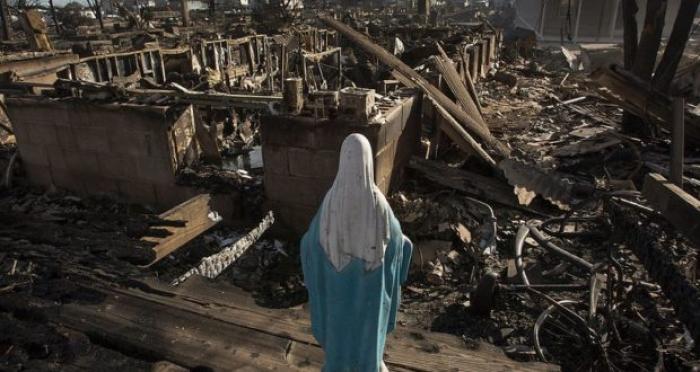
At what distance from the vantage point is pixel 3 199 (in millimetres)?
7938

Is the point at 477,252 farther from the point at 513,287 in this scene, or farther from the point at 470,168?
the point at 470,168

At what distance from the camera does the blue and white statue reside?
224cm

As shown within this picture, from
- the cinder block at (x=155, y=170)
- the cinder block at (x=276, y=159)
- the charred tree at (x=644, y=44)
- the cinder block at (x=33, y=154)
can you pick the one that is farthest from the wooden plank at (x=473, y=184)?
the cinder block at (x=33, y=154)

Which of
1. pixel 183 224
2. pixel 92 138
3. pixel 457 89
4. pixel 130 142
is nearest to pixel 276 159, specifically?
pixel 183 224

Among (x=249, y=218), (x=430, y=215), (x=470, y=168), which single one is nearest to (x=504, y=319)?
(x=430, y=215)

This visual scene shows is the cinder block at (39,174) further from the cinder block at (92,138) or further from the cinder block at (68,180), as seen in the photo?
the cinder block at (92,138)

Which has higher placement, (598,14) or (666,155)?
(598,14)

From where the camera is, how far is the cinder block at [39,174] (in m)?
7.95

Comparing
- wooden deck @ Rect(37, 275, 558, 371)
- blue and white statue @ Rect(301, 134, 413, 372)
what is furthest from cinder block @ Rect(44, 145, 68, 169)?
blue and white statue @ Rect(301, 134, 413, 372)

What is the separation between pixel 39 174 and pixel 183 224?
4736 mm

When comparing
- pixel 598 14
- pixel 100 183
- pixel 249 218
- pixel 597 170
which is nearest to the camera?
pixel 249 218

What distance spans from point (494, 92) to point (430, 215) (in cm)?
1037

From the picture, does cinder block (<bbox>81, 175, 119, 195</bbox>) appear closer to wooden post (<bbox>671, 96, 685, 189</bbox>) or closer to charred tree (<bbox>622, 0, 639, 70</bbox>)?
wooden post (<bbox>671, 96, 685, 189</bbox>)

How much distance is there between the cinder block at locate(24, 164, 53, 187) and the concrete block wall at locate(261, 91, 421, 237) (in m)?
4.44
